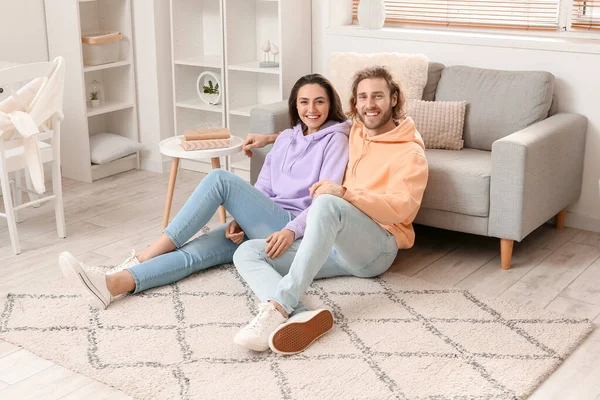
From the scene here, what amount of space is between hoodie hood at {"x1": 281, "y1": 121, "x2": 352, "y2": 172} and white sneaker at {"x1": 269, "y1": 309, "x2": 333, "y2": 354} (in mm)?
774

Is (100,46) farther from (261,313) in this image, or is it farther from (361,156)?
(261,313)

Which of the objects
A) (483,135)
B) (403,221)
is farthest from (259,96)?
(403,221)

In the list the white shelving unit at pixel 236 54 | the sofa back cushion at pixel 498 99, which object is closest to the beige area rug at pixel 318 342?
the sofa back cushion at pixel 498 99

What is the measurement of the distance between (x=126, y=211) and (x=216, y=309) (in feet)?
4.61

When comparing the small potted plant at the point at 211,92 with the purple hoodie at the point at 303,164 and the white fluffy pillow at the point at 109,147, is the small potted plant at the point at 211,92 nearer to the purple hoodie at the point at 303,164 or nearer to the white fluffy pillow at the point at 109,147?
the white fluffy pillow at the point at 109,147

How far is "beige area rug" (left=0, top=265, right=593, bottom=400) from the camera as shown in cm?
240

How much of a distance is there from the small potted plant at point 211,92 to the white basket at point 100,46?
56cm

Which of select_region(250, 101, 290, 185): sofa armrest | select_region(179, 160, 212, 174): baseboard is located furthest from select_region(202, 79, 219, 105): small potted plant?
A: select_region(250, 101, 290, 185): sofa armrest

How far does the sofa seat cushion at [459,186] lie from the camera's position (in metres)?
3.30

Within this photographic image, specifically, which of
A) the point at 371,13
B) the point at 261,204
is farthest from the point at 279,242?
the point at 371,13

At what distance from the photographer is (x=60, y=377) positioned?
8.16ft

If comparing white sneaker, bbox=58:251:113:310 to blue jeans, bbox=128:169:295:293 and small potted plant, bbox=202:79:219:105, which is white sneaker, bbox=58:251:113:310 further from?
small potted plant, bbox=202:79:219:105

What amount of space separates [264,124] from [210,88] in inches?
40.8

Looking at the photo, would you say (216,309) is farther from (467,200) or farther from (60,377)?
(467,200)
